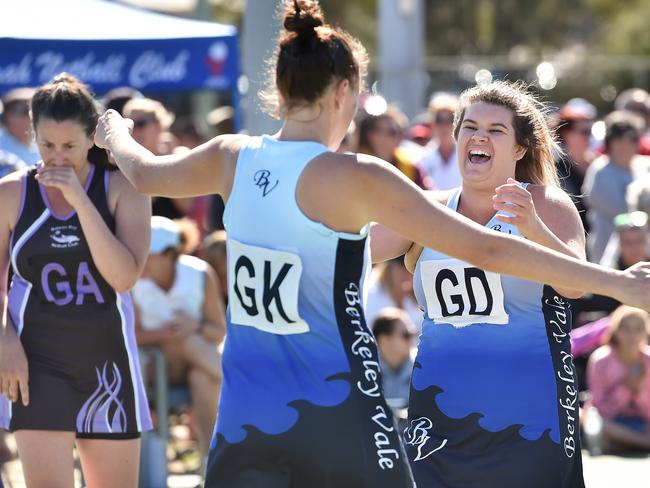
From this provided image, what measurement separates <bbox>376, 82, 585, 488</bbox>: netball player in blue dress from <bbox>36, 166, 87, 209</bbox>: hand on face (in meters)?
1.14

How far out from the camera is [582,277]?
3.26 meters

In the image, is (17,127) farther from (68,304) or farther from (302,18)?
(302,18)

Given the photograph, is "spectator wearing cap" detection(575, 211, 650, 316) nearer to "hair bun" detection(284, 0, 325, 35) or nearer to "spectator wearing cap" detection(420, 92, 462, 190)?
"spectator wearing cap" detection(420, 92, 462, 190)

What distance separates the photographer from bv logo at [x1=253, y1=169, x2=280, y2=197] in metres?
3.36

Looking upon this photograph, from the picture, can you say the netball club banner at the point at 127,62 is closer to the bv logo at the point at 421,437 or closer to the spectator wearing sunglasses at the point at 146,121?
the spectator wearing sunglasses at the point at 146,121

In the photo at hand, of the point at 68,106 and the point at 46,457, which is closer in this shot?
the point at 46,457

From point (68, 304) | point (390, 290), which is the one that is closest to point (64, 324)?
point (68, 304)

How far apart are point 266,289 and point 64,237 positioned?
1.48 meters

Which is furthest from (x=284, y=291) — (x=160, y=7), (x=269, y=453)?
(x=160, y=7)

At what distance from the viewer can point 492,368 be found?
168 inches

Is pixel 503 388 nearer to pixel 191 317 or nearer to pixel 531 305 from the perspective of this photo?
pixel 531 305

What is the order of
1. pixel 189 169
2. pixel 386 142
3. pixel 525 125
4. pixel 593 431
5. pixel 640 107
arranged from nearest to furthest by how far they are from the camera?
pixel 189 169
pixel 525 125
pixel 593 431
pixel 386 142
pixel 640 107

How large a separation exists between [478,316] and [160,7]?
50.5 ft

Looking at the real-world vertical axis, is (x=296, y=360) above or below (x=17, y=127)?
below
